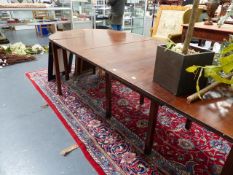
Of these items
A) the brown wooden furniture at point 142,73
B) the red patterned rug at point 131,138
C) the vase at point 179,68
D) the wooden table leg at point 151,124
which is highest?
the vase at point 179,68

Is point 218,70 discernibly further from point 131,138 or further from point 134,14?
point 134,14

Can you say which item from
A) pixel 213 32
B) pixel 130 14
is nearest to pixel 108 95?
pixel 213 32

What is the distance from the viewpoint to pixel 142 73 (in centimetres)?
105

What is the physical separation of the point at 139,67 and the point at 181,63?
1.42 ft

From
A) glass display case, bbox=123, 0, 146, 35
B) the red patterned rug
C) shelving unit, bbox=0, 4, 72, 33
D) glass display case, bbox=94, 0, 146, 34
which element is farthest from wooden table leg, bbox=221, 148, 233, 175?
glass display case, bbox=123, 0, 146, 35

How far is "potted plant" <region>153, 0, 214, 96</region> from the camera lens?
74 cm

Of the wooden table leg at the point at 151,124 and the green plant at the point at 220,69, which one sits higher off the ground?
the green plant at the point at 220,69

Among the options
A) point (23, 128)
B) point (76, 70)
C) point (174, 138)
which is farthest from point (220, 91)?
point (76, 70)

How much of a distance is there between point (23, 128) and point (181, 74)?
1509 millimetres

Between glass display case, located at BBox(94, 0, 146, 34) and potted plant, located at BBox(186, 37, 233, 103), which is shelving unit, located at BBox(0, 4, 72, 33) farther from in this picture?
potted plant, located at BBox(186, 37, 233, 103)

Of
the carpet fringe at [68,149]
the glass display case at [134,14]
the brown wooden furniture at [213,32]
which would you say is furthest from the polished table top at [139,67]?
the glass display case at [134,14]

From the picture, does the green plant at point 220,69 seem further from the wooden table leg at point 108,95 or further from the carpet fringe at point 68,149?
the carpet fringe at point 68,149

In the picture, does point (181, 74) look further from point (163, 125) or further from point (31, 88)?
point (31, 88)

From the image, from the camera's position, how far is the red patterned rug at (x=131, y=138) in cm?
132
